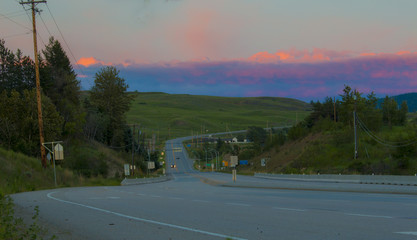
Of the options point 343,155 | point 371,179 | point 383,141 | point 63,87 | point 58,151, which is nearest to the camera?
point 58,151

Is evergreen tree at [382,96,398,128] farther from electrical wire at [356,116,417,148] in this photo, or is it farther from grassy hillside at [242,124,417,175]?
electrical wire at [356,116,417,148]

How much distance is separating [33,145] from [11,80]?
30764 millimetres

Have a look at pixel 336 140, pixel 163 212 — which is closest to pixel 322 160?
pixel 336 140

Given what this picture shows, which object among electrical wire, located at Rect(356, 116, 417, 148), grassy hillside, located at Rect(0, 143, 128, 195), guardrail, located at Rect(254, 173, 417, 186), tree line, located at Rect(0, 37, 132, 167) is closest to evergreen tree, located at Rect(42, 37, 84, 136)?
tree line, located at Rect(0, 37, 132, 167)

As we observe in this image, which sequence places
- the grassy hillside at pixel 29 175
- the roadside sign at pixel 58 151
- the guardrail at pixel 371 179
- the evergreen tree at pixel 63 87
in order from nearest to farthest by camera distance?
the grassy hillside at pixel 29 175 → the guardrail at pixel 371 179 → the roadside sign at pixel 58 151 → the evergreen tree at pixel 63 87

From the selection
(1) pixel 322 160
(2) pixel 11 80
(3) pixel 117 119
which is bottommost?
(1) pixel 322 160

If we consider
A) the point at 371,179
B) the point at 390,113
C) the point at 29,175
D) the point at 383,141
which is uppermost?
the point at 390,113

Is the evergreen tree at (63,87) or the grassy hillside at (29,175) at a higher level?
the evergreen tree at (63,87)

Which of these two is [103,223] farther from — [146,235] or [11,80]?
[11,80]

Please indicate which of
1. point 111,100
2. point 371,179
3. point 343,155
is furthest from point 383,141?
point 111,100

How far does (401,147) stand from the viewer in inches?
2736

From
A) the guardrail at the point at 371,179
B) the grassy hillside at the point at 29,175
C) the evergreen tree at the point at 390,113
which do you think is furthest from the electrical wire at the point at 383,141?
the grassy hillside at the point at 29,175

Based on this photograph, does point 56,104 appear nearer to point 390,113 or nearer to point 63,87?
point 63,87

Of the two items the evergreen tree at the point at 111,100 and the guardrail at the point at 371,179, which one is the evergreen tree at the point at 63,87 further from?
the guardrail at the point at 371,179
